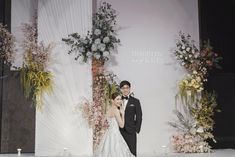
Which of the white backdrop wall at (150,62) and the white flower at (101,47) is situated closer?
the white flower at (101,47)

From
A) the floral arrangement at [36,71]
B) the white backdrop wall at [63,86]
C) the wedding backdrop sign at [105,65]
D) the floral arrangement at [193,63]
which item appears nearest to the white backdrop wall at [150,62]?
the wedding backdrop sign at [105,65]

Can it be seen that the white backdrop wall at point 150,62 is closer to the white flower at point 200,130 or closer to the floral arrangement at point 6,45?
the white flower at point 200,130

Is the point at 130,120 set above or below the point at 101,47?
below

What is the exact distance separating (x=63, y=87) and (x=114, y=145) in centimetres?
158

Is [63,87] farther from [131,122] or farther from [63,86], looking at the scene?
[131,122]

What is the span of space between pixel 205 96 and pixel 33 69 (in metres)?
2.90

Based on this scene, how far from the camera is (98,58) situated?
589 centimetres

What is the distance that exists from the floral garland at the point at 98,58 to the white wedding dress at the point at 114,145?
1179 millimetres

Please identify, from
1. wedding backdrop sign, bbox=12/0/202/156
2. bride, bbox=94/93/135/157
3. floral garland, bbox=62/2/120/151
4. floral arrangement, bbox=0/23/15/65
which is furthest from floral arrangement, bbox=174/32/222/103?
floral arrangement, bbox=0/23/15/65

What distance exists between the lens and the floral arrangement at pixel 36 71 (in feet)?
18.7

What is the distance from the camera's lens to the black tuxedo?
15.5 ft

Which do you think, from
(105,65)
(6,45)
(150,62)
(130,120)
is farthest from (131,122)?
(6,45)

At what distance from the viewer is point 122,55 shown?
6230 millimetres

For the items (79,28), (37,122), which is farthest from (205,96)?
(37,122)
